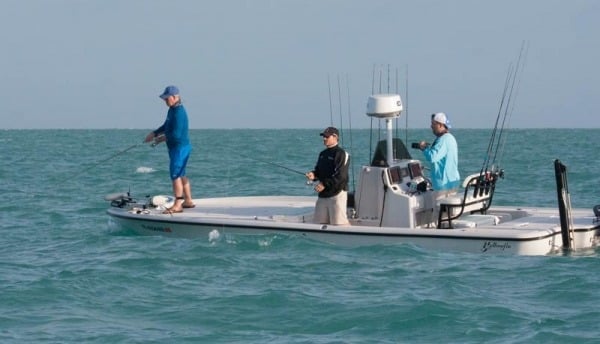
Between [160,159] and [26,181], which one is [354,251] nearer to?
[26,181]

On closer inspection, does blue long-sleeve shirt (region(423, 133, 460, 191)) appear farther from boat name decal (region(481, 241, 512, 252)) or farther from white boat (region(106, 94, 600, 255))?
boat name decal (region(481, 241, 512, 252))

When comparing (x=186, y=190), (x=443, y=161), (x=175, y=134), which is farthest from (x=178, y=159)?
(x=443, y=161)

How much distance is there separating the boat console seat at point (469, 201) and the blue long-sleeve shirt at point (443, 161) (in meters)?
0.18

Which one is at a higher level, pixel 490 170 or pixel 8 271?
pixel 490 170

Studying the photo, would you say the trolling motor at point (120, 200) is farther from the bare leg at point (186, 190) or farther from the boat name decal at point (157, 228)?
the boat name decal at point (157, 228)

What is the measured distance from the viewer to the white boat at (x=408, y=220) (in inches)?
514

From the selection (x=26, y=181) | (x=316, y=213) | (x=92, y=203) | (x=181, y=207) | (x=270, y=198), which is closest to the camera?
(x=316, y=213)

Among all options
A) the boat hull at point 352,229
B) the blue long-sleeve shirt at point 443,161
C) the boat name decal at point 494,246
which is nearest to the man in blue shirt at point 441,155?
the blue long-sleeve shirt at point 443,161

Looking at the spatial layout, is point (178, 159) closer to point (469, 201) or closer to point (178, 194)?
point (178, 194)

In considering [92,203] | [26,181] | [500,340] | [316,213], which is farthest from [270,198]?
[26,181]

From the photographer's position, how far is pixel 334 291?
11.5 meters

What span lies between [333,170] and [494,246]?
1.96 meters

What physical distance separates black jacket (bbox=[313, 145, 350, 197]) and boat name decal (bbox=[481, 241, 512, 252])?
1.72m

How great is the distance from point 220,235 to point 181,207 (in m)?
1.31
